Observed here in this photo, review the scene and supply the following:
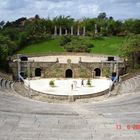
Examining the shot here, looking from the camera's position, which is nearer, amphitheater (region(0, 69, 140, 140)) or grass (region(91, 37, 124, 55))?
amphitheater (region(0, 69, 140, 140))

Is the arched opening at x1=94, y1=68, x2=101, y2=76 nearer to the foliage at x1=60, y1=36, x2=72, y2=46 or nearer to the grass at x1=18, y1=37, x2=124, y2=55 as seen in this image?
the grass at x1=18, y1=37, x2=124, y2=55

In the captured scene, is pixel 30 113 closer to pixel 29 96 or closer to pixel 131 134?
pixel 131 134

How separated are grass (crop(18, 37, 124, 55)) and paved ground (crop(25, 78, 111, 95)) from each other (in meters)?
20.8

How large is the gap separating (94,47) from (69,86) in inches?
1318

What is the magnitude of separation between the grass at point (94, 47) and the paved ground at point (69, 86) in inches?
817

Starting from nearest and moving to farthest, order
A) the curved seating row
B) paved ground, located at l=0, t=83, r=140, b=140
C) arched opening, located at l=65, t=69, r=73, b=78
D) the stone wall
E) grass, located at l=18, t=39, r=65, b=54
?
1. paved ground, located at l=0, t=83, r=140, b=140
2. the curved seating row
3. the stone wall
4. arched opening, located at l=65, t=69, r=73, b=78
5. grass, located at l=18, t=39, r=65, b=54

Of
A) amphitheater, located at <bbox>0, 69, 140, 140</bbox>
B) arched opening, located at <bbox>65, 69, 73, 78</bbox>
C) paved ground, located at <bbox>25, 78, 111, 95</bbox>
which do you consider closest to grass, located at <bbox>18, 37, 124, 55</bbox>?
arched opening, located at <bbox>65, 69, 73, 78</bbox>

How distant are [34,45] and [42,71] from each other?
2844cm

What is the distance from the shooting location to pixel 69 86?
181 feet

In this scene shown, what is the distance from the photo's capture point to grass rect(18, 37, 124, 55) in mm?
82250

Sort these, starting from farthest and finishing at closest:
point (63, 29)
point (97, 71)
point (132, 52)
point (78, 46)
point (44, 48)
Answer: point (63, 29) → point (44, 48) → point (78, 46) → point (97, 71) → point (132, 52)

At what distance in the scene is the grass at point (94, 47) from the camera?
8225 centimetres

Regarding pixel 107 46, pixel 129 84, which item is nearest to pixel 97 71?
pixel 129 84

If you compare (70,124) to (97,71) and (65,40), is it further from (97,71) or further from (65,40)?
(65,40)
